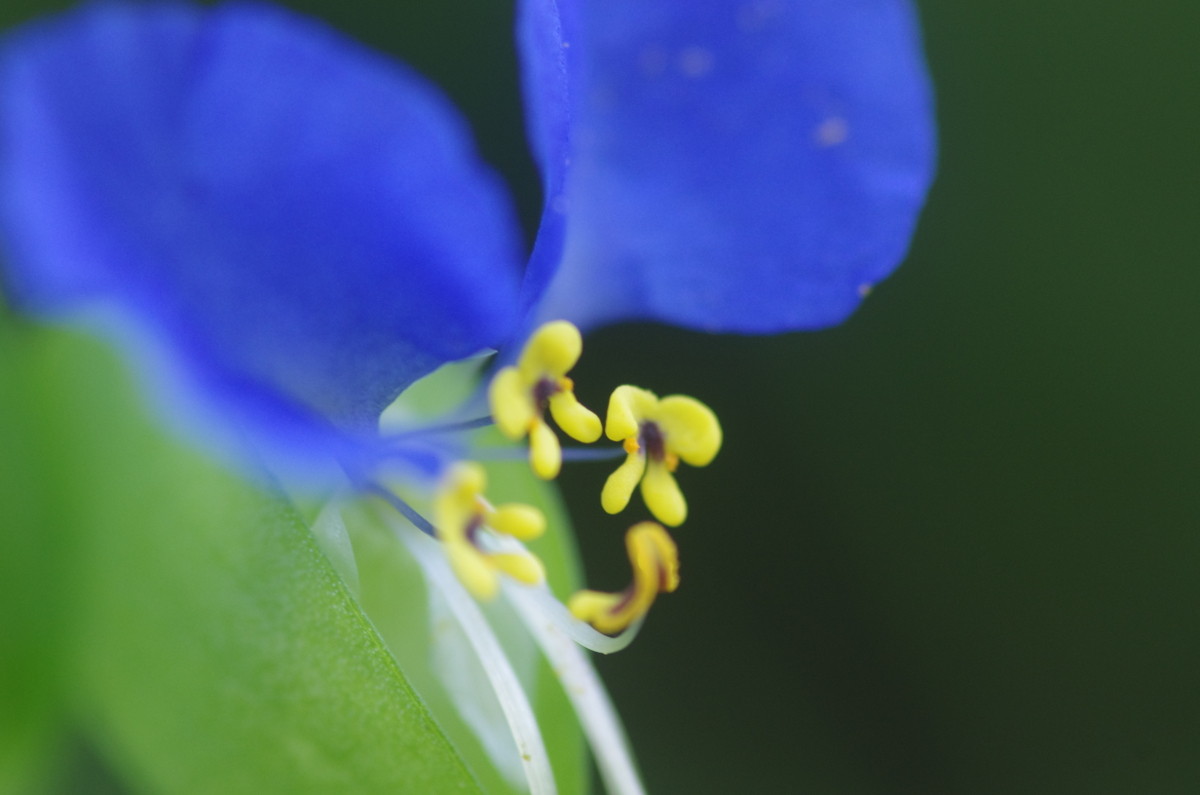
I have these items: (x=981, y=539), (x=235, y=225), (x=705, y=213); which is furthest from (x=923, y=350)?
(x=235, y=225)

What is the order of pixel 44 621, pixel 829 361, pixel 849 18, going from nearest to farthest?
pixel 44 621 < pixel 849 18 < pixel 829 361

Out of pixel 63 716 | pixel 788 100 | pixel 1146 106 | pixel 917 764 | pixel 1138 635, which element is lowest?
pixel 917 764

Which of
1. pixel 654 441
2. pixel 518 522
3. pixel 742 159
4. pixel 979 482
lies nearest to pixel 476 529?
pixel 518 522

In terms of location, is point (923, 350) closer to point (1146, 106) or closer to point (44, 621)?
Answer: point (1146, 106)

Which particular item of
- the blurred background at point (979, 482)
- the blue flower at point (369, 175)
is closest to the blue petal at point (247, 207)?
the blue flower at point (369, 175)

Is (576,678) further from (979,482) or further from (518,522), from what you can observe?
(979,482)

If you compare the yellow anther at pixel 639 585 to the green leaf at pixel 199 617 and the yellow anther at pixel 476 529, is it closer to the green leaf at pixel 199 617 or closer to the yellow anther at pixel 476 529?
the yellow anther at pixel 476 529

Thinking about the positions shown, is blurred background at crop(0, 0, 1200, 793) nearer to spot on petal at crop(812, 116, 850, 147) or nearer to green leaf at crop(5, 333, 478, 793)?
spot on petal at crop(812, 116, 850, 147)
